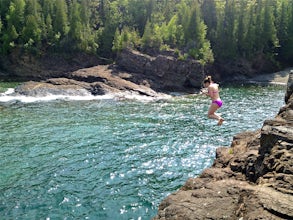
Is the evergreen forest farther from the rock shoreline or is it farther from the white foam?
the white foam

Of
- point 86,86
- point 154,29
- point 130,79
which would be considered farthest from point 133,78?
point 154,29

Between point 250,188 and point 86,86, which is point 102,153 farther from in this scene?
point 86,86

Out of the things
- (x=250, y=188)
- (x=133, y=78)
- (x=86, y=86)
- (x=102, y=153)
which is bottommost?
(x=102, y=153)

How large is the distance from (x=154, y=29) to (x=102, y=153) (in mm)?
57473

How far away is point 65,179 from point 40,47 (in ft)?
223

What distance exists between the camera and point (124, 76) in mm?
66000

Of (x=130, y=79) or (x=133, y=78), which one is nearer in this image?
(x=130, y=79)

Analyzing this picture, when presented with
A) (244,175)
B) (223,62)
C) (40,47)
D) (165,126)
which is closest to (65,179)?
(244,175)

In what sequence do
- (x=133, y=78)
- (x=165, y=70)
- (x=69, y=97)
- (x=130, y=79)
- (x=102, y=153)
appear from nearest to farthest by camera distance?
(x=102, y=153)
(x=69, y=97)
(x=130, y=79)
(x=133, y=78)
(x=165, y=70)

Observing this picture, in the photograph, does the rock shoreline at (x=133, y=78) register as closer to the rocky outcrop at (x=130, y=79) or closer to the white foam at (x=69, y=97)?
the rocky outcrop at (x=130, y=79)

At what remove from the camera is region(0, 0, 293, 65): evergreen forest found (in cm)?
7988

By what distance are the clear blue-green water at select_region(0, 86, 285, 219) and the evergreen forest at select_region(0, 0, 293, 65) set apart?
31853 mm

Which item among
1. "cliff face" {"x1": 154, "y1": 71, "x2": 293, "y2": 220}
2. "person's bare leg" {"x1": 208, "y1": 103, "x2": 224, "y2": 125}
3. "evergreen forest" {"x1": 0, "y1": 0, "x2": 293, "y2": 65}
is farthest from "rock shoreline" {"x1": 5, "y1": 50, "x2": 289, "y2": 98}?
"cliff face" {"x1": 154, "y1": 71, "x2": 293, "y2": 220}

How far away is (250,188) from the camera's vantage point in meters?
12.5
